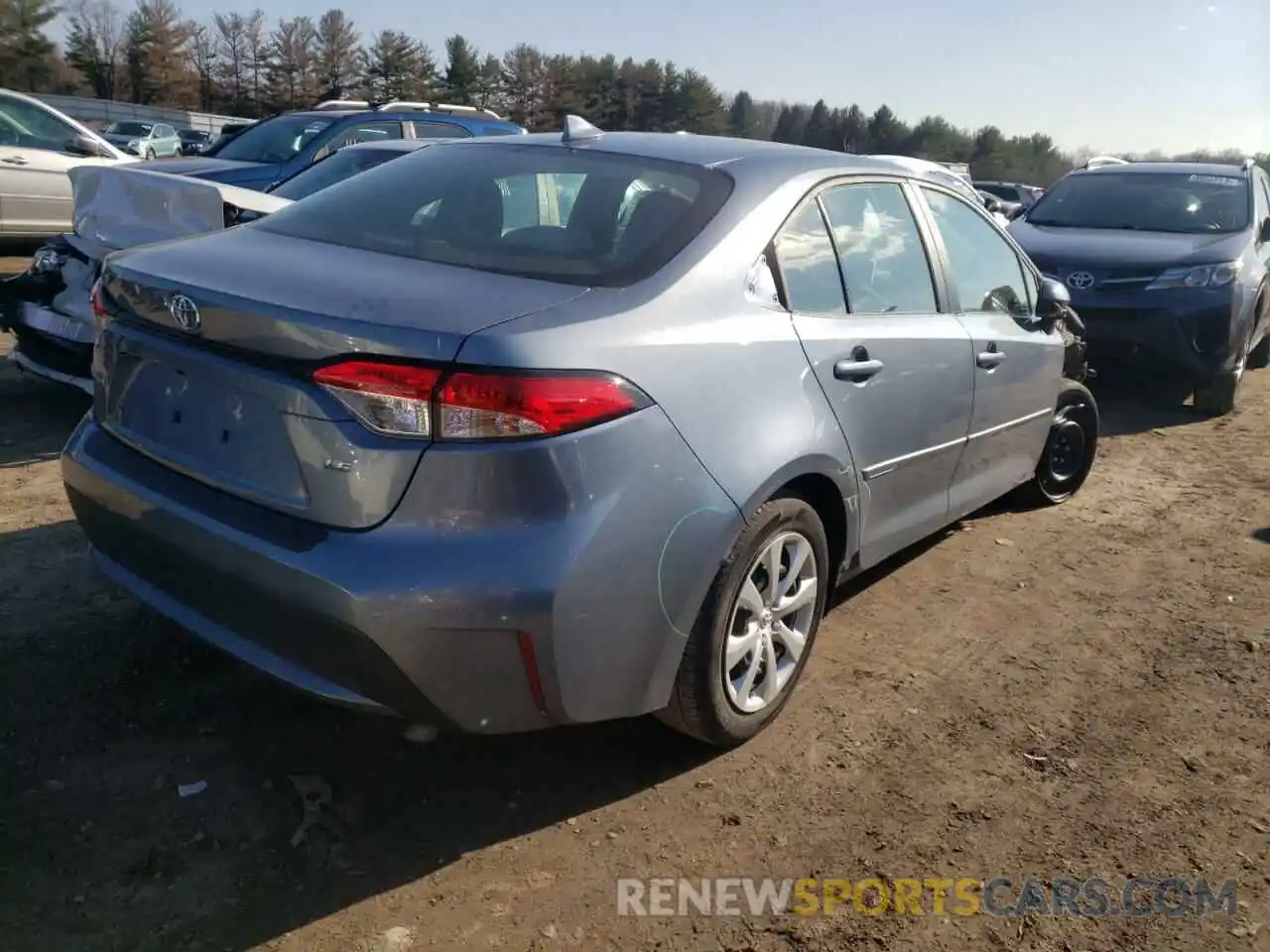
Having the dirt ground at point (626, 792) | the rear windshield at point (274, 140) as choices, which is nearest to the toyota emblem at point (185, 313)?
the dirt ground at point (626, 792)

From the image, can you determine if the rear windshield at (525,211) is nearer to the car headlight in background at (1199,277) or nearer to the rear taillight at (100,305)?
the rear taillight at (100,305)

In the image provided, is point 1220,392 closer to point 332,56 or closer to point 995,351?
point 995,351

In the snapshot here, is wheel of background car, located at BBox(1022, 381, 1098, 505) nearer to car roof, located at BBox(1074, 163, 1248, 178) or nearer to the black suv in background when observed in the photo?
the black suv in background

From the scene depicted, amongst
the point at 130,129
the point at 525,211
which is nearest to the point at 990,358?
the point at 525,211

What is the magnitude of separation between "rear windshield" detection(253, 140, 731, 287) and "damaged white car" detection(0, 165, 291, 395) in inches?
73.5

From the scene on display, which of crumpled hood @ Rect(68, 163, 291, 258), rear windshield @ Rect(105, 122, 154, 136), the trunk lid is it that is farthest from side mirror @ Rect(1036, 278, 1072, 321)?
rear windshield @ Rect(105, 122, 154, 136)

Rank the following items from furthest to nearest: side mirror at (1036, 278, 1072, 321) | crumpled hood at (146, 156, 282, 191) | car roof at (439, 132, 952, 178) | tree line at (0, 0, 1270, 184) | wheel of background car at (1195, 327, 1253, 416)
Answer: tree line at (0, 0, 1270, 184) < wheel of background car at (1195, 327, 1253, 416) < crumpled hood at (146, 156, 282, 191) < side mirror at (1036, 278, 1072, 321) < car roof at (439, 132, 952, 178)

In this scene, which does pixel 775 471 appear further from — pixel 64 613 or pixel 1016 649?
pixel 64 613

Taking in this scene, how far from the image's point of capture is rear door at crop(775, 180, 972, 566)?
3193 millimetres

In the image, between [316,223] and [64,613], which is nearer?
[316,223]

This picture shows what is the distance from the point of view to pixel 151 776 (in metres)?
2.79

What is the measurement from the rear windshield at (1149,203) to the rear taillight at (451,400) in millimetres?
7474

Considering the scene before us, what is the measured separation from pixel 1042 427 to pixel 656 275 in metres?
2.78

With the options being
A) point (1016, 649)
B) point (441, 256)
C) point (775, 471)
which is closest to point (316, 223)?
point (441, 256)
